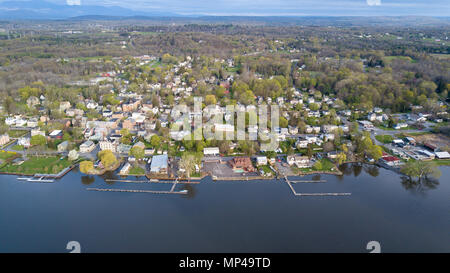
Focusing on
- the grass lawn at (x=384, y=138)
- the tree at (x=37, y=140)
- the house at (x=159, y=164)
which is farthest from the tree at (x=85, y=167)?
the grass lawn at (x=384, y=138)

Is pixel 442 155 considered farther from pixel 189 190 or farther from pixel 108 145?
pixel 108 145

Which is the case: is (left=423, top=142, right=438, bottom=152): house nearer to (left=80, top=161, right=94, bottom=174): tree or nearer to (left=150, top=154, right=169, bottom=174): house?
(left=150, top=154, right=169, bottom=174): house

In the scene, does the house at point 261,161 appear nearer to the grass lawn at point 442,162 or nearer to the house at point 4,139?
the grass lawn at point 442,162

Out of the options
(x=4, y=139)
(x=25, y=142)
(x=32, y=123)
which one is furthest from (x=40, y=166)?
(x=32, y=123)

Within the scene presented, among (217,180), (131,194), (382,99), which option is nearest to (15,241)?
(131,194)

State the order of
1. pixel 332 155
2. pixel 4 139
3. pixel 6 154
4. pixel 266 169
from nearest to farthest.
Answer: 1. pixel 266 169
2. pixel 6 154
3. pixel 332 155
4. pixel 4 139

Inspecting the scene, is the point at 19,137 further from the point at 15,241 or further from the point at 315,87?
the point at 315,87
